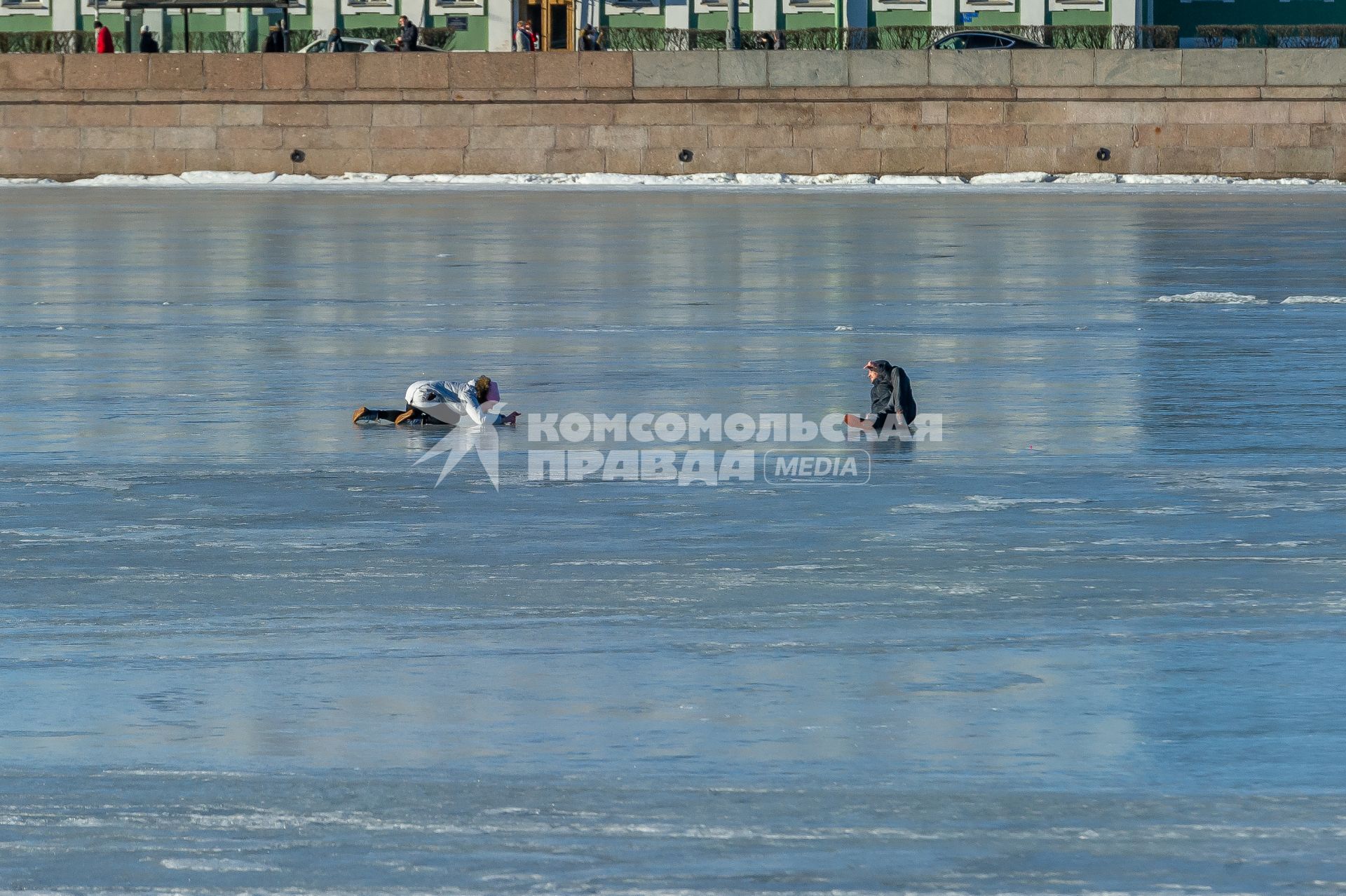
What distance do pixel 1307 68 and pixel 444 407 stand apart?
3379 centimetres

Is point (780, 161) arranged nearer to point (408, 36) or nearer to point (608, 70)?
point (608, 70)

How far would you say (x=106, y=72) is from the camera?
44.7 meters

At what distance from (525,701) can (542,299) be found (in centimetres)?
1310

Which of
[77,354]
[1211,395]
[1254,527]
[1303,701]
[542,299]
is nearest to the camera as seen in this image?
[1303,701]

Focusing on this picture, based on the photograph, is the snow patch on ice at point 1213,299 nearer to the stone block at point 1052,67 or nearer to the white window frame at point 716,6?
the stone block at point 1052,67

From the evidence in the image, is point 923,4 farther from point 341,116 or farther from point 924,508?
point 924,508

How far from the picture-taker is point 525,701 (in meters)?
5.93

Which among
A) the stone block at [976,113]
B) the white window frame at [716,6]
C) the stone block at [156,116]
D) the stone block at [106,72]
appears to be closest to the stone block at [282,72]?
the stone block at [156,116]

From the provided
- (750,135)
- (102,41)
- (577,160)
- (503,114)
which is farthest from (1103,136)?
(102,41)

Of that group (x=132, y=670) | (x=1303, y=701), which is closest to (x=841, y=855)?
(x=1303, y=701)

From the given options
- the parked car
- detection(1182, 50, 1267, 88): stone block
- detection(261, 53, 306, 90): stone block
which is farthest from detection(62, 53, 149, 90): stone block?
detection(1182, 50, 1267, 88): stone block

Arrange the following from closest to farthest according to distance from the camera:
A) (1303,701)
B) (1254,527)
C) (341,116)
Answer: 1. (1303,701)
2. (1254,527)
3. (341,116)

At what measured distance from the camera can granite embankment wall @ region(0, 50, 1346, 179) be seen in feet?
139

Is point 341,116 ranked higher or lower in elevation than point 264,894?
higher
